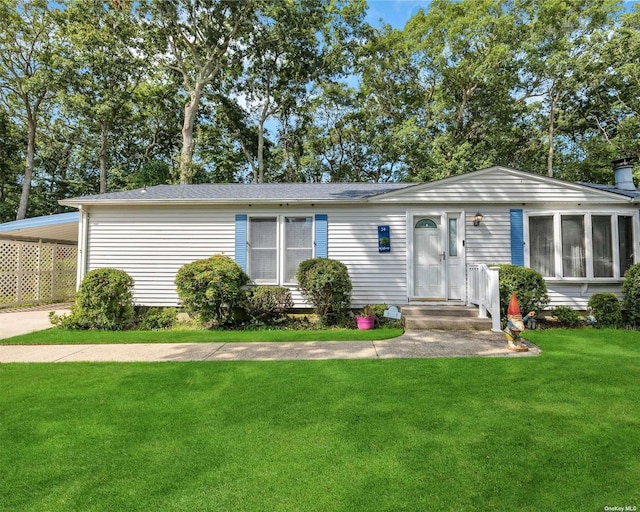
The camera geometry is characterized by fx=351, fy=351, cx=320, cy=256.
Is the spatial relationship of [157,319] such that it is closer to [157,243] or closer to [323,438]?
[157,243]

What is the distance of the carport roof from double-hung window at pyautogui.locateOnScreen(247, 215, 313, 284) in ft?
18.7

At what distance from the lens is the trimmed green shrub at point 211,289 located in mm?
6867

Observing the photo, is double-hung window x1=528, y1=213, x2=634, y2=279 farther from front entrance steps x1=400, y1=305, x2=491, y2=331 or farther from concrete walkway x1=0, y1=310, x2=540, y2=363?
concrete walkway x1=0, y1=310, x2=540, y2=363

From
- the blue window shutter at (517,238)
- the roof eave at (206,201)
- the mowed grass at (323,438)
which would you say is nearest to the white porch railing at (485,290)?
the blue window shutter at (517,238)

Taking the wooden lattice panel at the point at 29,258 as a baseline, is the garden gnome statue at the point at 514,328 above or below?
below

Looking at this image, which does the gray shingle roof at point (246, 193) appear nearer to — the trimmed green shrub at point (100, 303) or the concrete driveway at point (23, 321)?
the trimmed green shrub at point (100, 303)

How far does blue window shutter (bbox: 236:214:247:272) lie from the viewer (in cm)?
816

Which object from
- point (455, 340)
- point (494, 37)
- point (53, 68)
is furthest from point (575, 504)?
point (53, 68)

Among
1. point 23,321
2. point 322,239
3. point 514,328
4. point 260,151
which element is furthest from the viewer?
point 260,151

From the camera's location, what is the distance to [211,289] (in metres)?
6.80

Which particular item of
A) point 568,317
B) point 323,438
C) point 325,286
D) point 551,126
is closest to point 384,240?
point 325,286

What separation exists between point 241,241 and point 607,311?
778 cm

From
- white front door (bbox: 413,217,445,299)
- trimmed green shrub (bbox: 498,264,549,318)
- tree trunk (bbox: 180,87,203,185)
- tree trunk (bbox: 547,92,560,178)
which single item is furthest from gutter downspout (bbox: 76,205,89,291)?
tree trunk (bbox: 547,92,560,178)

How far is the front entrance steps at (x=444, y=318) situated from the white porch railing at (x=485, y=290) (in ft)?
0.61
